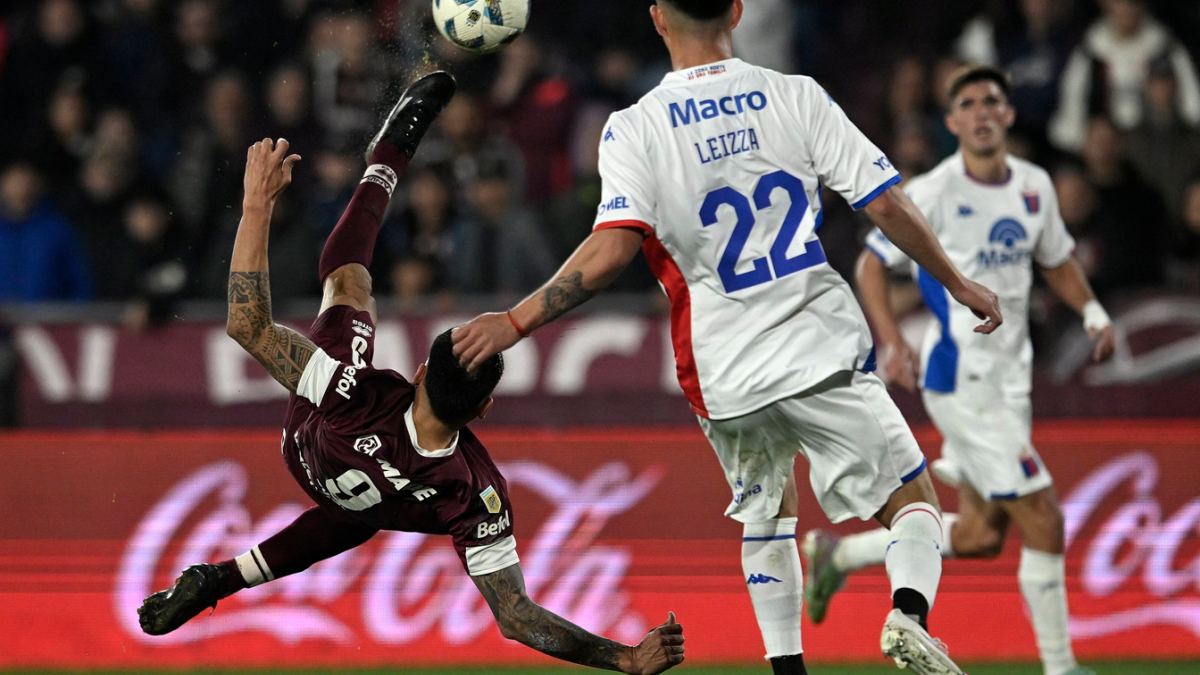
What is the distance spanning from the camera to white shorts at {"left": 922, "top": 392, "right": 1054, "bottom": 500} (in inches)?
264

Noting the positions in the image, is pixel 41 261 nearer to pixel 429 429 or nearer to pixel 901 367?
pixel 429 429

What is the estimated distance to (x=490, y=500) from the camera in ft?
17.3

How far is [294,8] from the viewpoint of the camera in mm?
12070

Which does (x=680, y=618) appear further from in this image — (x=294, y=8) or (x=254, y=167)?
(x=294, y=8)

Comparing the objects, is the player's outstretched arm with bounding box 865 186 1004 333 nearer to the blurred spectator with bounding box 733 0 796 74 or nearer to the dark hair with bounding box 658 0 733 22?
the dark hair with bounding box 658 0 733 22

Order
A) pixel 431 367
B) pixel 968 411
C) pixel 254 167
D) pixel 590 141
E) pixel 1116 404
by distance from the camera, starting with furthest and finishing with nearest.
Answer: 1. pixel 590 141
2. pixel 1116 404
3. pixel 968 411
4. pixel 254 167
5. pixel 431 367

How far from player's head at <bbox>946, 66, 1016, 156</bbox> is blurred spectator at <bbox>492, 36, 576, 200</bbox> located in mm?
4398

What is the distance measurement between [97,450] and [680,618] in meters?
3.27

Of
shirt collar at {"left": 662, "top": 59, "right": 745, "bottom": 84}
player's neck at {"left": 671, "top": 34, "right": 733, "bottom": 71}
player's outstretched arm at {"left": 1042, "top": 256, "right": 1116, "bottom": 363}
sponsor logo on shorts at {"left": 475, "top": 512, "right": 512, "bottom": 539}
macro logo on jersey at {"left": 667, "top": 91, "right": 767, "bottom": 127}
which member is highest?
player's neck at {"left": 671, "top": 34, "right": 733, "bottom": 71}

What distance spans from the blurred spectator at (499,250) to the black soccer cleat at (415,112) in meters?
3.69

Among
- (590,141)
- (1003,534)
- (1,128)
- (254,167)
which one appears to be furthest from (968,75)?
(1,128)

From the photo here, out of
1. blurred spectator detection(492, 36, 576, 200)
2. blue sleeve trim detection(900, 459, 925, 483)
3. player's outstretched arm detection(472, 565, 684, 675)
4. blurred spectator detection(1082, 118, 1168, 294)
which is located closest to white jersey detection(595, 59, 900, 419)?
blue sleeve trim detection(900, 459, 925, 483)

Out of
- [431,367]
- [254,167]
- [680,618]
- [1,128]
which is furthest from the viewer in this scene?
[1,128]

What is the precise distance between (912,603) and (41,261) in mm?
7465
